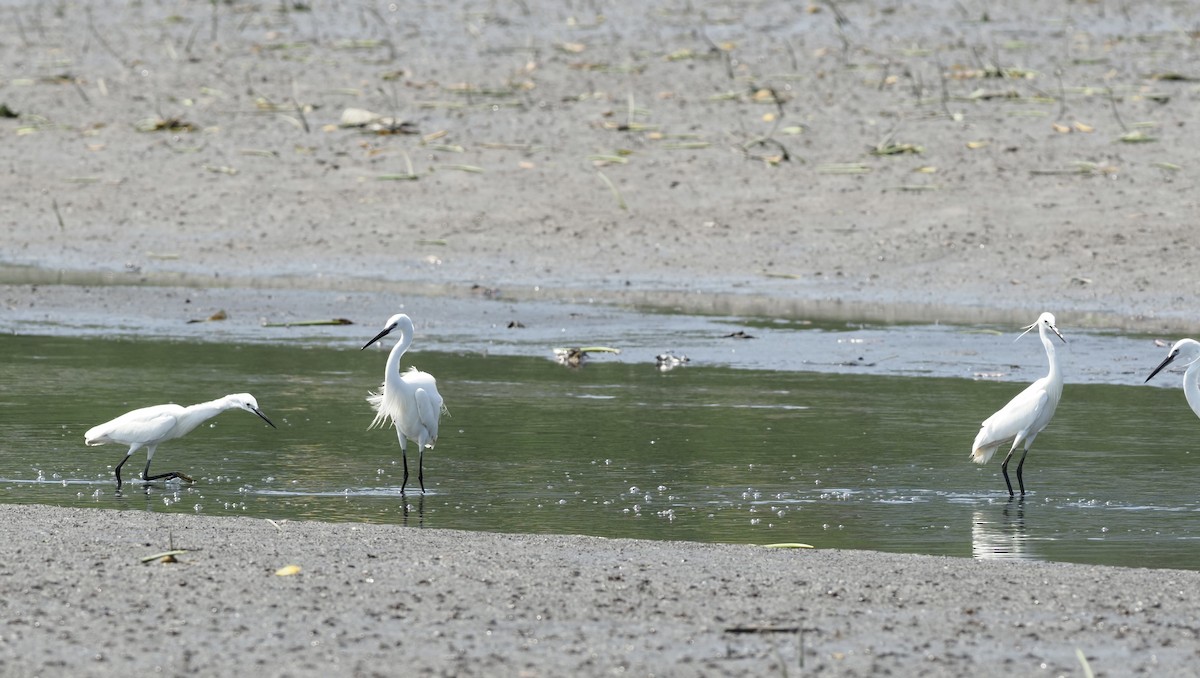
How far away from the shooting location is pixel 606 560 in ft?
24.1

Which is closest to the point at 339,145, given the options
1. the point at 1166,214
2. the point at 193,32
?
the point at 193,32

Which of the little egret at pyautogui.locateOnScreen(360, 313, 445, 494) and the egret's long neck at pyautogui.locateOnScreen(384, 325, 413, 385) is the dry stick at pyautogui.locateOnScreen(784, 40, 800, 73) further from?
the little egret at pyautogui.locateOnScreen(360, 313, 445, 494)

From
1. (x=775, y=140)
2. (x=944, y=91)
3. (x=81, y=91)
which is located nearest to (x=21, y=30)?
(x=81, y=91)

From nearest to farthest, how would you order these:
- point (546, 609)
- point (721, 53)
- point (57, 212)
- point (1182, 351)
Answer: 1. point (546, 609)
2. point (1182, 351)
3. point (57, 212)
4. point (721, 53)

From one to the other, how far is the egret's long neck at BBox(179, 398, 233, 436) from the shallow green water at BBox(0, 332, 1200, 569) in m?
0.28

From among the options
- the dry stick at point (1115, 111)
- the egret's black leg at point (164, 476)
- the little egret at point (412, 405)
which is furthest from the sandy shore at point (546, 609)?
the dry stick at point (1115, 111)

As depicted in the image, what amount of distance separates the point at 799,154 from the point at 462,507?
35.9 feet

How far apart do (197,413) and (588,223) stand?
8428mm

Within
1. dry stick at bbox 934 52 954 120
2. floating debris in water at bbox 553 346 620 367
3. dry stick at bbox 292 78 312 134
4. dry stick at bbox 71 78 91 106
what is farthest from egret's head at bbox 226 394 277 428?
dry stick at bbox 71 78 91 106

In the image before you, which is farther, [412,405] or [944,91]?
[944,91]

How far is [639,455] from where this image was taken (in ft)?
33.3

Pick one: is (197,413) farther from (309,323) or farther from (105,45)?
(105,45)

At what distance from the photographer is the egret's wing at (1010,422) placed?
970 cm

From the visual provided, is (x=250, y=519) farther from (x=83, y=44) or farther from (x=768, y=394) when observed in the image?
(x=83, y=44)
